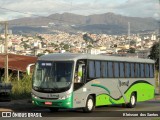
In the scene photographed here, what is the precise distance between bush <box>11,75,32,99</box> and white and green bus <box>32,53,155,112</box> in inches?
260

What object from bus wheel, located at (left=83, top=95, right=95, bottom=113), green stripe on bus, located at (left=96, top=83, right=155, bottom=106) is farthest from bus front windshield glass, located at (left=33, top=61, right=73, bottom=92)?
green stripe on bus, located at (left=96, top=83, right=155, bottom=106)

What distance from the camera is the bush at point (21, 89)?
2895 centimetres

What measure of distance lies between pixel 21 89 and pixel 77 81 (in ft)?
33.6

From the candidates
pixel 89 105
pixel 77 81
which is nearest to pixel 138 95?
pixel 89 105

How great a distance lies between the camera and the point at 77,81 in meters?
21.2

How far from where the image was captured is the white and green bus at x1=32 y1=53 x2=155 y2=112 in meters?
20.8

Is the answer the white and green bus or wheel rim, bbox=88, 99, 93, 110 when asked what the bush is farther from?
wheel rim, bbox=88, 99, 93, 110

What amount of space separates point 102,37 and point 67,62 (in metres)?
92.6

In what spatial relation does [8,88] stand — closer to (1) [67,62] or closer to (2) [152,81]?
(1) [67,62]

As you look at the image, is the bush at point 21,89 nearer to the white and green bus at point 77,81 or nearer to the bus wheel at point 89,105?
the white and green bus at point 77,81

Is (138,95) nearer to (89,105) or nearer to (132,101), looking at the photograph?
(132,101)

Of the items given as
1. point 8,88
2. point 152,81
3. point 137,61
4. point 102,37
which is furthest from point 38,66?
point 102,37

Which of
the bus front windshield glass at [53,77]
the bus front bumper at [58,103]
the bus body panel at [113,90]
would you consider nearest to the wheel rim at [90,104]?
the bus body panel at [113,90]

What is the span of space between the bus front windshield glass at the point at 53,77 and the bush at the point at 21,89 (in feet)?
24.3
